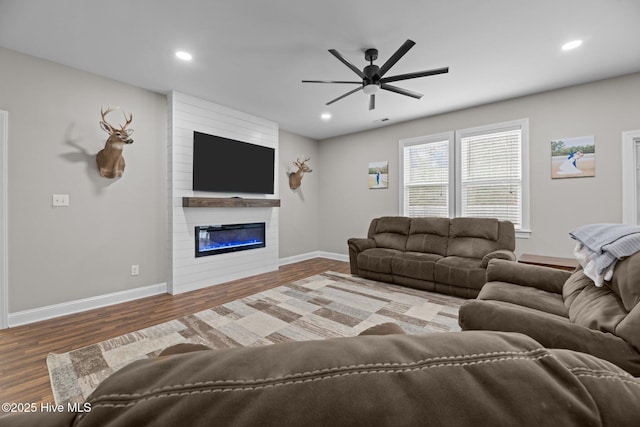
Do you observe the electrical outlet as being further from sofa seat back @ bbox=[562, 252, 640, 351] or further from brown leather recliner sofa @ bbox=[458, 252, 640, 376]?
sofa seat back @ bbox=[562, 252, 640, 351]

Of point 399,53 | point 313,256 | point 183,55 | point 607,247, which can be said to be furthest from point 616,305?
point 313,256

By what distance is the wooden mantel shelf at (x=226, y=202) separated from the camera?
3699mm

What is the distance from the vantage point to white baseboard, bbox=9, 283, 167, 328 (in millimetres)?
2639

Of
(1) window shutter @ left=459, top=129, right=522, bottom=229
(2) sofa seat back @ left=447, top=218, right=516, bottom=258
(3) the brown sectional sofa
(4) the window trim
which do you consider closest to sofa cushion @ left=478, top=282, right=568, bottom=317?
(3) the brown sectional sofa

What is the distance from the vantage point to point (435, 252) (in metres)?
4.02

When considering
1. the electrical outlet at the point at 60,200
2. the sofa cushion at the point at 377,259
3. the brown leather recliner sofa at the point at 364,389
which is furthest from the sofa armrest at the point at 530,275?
the electrical outlet at the point at 60,200

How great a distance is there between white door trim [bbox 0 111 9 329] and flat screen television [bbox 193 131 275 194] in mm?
1788

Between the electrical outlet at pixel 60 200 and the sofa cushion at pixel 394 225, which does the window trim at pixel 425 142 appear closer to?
the sofa cushion at pixel 394 225

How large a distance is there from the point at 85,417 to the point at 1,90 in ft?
13.1

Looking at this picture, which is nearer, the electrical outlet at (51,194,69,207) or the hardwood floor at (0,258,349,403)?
the hardwood floor at (0,258,349,403)

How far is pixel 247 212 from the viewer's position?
4566mm

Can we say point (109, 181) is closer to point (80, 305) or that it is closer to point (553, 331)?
point (80, 305)

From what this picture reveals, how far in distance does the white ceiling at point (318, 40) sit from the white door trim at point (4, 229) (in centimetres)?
88

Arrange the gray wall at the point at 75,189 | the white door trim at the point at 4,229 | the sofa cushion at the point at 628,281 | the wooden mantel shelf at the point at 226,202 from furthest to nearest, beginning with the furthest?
1. the wooden mantel shelf at the point at 226,202
2. the gray wall at the point at 75,189
3. the white door trim at the point at 4,229
4. the sofa cushion at the point at 628,281
